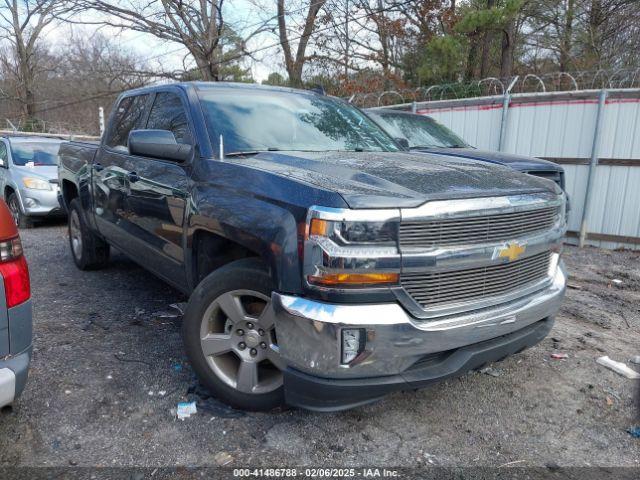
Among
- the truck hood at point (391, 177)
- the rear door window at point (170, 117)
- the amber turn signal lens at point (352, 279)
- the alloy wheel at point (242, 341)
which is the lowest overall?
the alloy wheel at point (242, 341)

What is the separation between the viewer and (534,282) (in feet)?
9.80

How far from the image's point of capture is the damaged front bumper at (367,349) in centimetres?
224

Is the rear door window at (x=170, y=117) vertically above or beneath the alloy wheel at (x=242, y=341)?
above

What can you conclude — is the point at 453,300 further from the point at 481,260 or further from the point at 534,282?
the point at 534,282

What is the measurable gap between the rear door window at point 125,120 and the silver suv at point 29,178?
14.0 ft

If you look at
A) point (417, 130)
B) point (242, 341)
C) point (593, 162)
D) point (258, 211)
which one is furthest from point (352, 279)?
point (593, 162)

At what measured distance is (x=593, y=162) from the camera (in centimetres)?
788

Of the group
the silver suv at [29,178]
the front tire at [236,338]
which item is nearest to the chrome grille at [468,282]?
the front tire at [236,338]

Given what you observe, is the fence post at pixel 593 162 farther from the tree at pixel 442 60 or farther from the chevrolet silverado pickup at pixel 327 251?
the tree at pixel 442 60

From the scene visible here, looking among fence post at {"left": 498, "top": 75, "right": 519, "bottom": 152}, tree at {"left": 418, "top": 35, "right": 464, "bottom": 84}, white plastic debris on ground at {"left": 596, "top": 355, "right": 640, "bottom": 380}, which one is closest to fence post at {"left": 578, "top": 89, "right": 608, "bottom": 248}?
fence post at {"left": 498, "top": 75, "right": 519, "bottom": 152}

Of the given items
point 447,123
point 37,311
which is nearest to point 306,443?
point 37,311

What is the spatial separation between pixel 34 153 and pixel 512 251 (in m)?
9.59

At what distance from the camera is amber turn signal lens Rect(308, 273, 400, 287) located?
7.33ft

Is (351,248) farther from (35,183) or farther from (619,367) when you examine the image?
(35,183)
